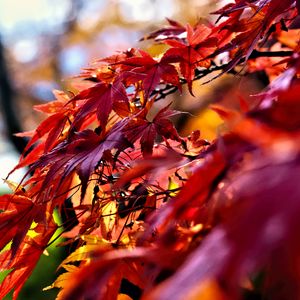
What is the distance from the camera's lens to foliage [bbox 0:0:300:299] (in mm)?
326

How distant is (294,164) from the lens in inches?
13.9

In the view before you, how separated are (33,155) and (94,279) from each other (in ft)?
1.97

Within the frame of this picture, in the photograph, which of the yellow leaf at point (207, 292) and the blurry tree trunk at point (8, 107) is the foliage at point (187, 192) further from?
the blurry tree trunk at point (8, 107)

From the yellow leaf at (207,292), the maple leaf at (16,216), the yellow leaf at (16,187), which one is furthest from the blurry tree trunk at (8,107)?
the yellow leaf at (207,292)

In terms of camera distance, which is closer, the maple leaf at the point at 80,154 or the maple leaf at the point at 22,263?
the maple leaf at the point at 80,154

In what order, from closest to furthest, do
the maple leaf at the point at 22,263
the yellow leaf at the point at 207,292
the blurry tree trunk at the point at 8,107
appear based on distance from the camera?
1. the yellow leaf at the point at 207,292
2. the maple leaf at the point at 22,263
3. the blurry tree trunk at the point at 8,107

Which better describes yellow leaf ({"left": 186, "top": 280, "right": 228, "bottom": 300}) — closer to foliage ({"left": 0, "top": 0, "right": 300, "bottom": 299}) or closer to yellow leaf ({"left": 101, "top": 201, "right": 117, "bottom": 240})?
foliage ({"left": 0, "top": 0, "right": 300, "bottom": 299})

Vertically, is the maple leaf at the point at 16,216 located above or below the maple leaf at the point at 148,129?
below

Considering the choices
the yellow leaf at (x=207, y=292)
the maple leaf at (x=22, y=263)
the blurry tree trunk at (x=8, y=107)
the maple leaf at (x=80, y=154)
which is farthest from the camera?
the blurry tree trunk at (x=8, y=107)

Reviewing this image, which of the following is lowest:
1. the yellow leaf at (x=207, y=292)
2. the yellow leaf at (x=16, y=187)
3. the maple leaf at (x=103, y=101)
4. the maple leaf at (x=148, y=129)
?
the yellow leaf at (x=16, y=187)

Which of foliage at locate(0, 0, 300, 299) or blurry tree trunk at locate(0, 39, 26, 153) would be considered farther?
blurry tree trunk at locate(0, 39, 26, 153)

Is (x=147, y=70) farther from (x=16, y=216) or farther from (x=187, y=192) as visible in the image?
(x=187, y=192)

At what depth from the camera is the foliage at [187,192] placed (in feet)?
1.07

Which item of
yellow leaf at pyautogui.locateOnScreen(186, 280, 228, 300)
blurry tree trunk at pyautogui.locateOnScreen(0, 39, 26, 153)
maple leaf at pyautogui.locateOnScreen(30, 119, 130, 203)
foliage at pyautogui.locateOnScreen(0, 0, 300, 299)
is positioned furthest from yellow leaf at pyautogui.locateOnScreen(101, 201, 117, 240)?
blurry tree trunk at pyautogui.locateOnScreen(0, 39, 26, 153)
